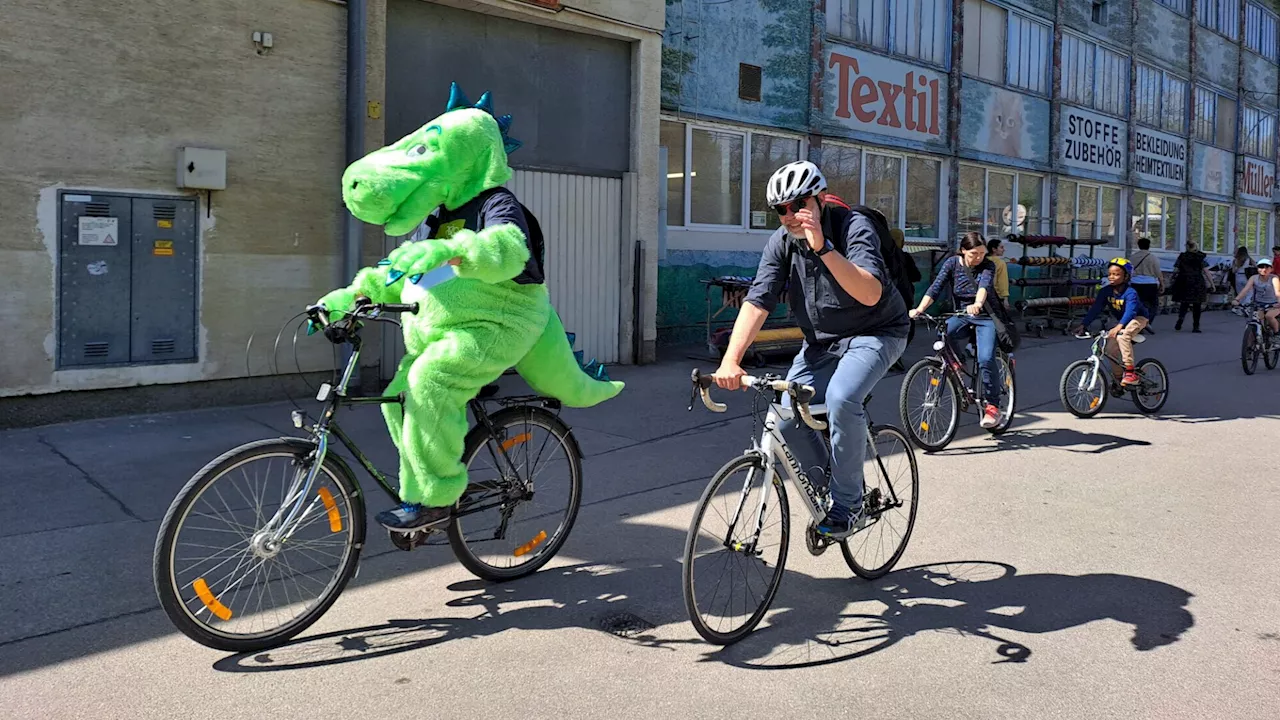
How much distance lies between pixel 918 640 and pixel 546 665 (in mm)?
1492

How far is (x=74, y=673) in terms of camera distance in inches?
145

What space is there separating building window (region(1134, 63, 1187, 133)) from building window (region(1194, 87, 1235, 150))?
1052 mm

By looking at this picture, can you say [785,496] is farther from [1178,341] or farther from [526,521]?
[1178,341]

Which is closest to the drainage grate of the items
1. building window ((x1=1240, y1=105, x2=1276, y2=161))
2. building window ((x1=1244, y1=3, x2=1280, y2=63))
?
building window ((x1=1240, y1=105, x2=1276, y2=161))

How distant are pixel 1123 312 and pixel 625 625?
25.9 feet

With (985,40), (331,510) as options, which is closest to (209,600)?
(331,510)

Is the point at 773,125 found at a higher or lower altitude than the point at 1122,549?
higher

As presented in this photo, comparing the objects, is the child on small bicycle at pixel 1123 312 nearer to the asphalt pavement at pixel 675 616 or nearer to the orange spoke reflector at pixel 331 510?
the asphalt pavement at pixel 675 616

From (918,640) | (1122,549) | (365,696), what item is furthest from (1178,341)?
(365,696)

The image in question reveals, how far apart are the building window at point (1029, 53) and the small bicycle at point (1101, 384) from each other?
12.1m

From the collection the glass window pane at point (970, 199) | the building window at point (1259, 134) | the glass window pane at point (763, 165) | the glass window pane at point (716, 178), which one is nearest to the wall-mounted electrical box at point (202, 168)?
the glass window pane at point (716, 178)

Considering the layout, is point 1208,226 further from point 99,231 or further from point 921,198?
point 99,231

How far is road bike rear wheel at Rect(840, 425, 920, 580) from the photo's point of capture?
15.8ft

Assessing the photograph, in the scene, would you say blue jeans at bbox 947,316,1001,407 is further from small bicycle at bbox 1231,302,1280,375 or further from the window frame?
small bicycle at bbox 1231,302,1280,375
